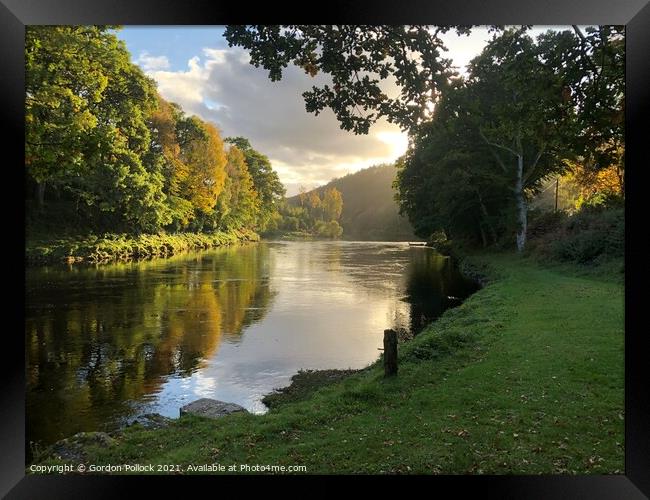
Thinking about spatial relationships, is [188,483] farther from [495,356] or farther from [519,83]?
[519,83]

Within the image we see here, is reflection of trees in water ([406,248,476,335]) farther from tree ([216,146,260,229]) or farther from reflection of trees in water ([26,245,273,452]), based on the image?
tree ([216,146,260,229])

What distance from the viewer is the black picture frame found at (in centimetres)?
506

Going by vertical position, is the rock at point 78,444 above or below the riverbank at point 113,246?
below

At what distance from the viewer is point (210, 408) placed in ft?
26.1

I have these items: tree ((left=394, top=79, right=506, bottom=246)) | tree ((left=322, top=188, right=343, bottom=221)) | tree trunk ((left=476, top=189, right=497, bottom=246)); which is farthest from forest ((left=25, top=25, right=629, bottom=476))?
tree ((left=322, top=188, right=343, bottom=221))

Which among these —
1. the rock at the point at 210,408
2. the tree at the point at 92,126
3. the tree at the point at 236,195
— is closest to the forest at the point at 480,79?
the tree at the point at 92,126

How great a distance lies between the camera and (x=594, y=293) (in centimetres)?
1448

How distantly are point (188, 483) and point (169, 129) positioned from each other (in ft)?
45.5

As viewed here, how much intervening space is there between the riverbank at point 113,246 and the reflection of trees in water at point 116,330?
24.9 inches

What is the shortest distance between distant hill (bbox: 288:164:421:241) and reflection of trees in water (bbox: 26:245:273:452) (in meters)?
12.3

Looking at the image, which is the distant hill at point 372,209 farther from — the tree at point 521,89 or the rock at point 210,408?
the rock at point 210,408

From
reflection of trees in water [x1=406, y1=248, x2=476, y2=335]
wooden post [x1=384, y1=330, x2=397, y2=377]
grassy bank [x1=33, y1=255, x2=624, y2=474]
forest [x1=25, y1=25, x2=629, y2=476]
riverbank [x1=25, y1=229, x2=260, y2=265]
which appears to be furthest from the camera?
riverbank [x1=25, y1=229, x2=260, y2=265]
